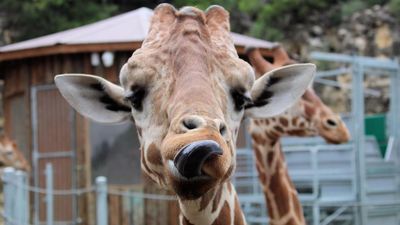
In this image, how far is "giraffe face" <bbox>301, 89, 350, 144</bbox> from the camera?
627cm

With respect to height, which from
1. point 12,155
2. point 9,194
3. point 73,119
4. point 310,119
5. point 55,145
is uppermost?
point 310,119

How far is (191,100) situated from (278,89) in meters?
0.78

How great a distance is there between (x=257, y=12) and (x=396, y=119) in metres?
14.1

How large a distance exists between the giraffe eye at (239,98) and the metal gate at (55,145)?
9.62 m

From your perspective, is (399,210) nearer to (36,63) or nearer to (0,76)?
(36,63)

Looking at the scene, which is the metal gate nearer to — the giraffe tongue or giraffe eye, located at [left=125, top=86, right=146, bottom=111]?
giraffe eye, located at [left=125, top=86, right=146, bottom=111]

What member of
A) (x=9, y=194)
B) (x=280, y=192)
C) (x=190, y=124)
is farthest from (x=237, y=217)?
(x=9, y=194)

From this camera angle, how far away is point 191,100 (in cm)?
249

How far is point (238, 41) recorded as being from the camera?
12711 millimetres

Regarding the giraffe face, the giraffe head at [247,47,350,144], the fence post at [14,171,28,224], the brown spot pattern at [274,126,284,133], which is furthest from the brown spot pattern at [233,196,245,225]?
the fence post at [14,171,28,224]

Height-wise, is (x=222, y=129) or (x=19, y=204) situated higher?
(x=222, y=129)

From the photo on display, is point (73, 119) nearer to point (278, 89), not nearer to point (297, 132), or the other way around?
point (297, 132)

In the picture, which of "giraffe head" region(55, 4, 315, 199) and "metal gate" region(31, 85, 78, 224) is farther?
"metal gate" region(31, 85, 78, 224)

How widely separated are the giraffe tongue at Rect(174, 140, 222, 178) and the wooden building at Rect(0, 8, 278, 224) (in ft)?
30.7
